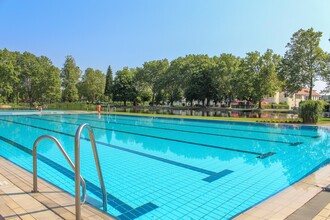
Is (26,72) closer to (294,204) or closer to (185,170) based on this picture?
(185,170)

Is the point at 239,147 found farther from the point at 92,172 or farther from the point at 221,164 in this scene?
the point at 92,172

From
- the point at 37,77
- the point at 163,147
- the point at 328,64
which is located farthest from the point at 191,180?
the point at 37,77

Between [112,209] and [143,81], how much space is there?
154 feet

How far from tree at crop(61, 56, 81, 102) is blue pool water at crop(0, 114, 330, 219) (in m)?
44.8

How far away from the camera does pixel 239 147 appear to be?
383 inches

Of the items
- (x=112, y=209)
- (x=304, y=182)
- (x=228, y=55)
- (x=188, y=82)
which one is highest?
(x=228, y=55)

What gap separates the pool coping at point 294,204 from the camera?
309 cm

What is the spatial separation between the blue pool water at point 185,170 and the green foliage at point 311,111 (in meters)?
5.49

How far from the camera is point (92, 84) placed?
56.3 meters

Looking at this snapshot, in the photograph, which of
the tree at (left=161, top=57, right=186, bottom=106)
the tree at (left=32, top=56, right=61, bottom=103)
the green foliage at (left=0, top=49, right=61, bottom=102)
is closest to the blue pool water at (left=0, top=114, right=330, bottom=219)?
the green foliage at (left=0, top=49, right=61, bottom=102)

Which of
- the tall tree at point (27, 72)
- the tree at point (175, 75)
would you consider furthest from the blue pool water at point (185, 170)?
the tall tree at point (27, 72)

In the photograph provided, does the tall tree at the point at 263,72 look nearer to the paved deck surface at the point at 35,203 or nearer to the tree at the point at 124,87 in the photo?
the tree at the point at 124,87

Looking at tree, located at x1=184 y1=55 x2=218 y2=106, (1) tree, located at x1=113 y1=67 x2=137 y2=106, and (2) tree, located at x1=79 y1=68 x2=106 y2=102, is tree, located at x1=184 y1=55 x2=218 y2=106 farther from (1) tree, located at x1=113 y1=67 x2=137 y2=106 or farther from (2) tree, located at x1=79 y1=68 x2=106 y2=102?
Answer: (2) tree, located at x1=79 y1=68 x2=106 y2=102

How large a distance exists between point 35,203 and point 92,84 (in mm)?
55637
